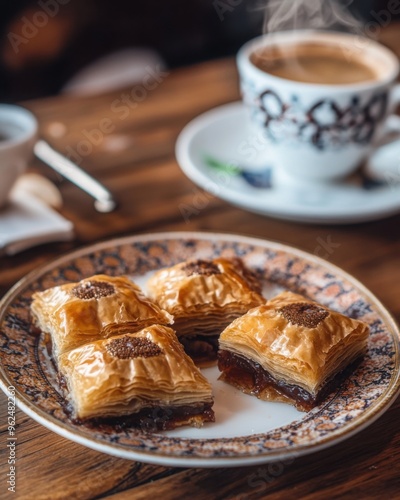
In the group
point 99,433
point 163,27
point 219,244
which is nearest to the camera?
point 99,433

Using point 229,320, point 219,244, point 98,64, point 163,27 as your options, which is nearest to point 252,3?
point 163,27

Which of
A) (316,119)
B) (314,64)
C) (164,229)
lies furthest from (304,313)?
(314,64)

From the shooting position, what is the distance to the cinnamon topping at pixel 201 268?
3.97 feet

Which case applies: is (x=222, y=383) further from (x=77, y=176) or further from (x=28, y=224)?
(x=77, y=176)

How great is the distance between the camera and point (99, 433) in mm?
875

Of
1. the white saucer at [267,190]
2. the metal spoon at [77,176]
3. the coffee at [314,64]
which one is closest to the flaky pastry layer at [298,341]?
the white saucer at [267,190]

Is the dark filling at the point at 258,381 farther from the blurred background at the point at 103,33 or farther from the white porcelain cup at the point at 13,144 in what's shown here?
the blurred background at the point at 103,33

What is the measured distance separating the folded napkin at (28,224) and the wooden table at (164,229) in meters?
0.02

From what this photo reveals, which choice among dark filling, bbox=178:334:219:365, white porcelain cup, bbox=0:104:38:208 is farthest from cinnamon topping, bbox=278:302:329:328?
white porcelain cup, bbox=0:104:38:208

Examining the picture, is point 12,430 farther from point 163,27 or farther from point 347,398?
point 163,27

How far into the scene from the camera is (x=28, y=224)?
1448 mm

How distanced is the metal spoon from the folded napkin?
103mm

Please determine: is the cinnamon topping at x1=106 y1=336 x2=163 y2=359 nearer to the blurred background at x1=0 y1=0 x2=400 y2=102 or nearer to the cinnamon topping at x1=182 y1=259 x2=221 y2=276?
the cinnamon topping at x1=182 y1=259 x2=221 y2=276

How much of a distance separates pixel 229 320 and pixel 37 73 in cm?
227
